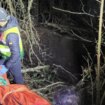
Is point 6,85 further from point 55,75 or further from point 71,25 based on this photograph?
point 71,25

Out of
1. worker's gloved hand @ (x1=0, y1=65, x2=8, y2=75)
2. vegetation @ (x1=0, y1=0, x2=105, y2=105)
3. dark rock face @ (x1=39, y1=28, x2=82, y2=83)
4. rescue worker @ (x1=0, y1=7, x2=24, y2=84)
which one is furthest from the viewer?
dark rock face @ (x1=39, y1=28, x2=82, y2=83)

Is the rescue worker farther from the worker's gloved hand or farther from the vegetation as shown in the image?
the vegetation

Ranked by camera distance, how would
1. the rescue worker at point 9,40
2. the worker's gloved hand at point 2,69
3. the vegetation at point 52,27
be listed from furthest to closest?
the vegetation at point 52,27 → the rescue worker at point 9,40 → the worker's gloved hand at point 2,69

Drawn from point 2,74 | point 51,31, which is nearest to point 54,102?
point 2,74

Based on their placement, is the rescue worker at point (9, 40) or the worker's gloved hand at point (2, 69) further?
the rescue worker at point (9, 40)

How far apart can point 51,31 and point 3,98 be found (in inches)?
146

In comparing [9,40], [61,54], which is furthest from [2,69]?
[61,54]

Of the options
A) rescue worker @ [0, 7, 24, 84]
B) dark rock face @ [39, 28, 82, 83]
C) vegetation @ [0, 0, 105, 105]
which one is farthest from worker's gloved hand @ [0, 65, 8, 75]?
dark rock face @ [39, 28, 82, 83]

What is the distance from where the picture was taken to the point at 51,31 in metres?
8.31

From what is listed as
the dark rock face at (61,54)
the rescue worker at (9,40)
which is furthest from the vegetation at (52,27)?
the rescue worker at (9,40)

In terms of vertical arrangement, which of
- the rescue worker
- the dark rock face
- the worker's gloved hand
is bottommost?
the dark rock face

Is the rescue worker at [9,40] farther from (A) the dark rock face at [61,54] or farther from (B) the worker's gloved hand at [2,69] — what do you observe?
(A) the dark rock face at [61,54]

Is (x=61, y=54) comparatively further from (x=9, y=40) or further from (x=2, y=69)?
(x=2, y=69)

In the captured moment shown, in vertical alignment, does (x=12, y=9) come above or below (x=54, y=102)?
above
